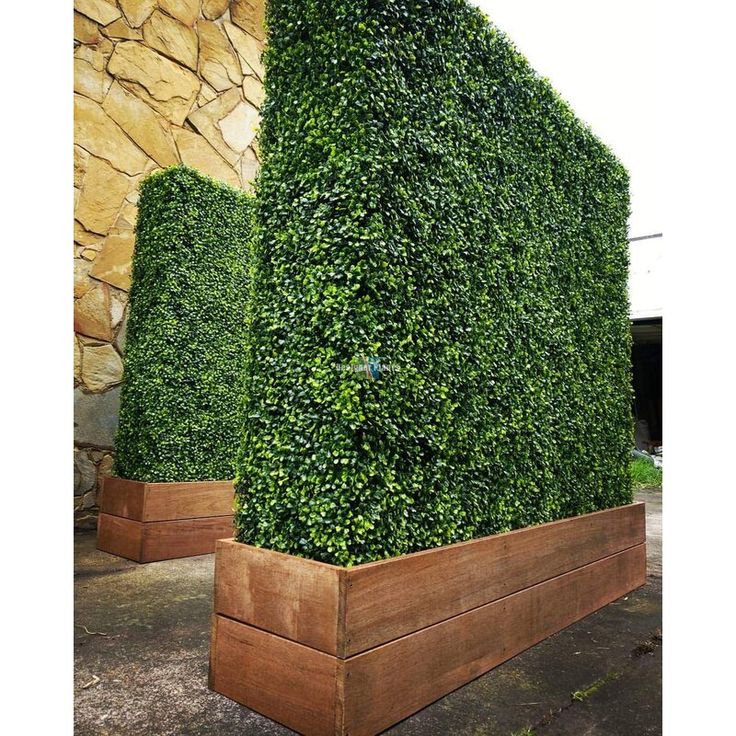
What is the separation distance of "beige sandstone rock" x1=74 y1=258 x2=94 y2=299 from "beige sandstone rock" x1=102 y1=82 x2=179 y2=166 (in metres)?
1.58

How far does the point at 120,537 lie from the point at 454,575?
342 centimetres

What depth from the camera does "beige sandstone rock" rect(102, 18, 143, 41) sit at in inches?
256

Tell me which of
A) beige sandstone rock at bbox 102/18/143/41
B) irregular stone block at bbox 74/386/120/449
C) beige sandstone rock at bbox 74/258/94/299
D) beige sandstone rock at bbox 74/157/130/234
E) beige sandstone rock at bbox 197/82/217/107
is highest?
beige sandstone rock at bbox 102/18/143/41

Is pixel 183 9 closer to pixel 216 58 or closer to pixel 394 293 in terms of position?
pixel 216 58

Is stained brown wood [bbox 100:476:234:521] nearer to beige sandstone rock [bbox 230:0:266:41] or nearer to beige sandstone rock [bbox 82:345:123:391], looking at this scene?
beige sandstone rock [bbox 82:345:123:391]

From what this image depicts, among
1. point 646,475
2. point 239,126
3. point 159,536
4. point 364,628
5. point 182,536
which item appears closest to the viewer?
point 364,628

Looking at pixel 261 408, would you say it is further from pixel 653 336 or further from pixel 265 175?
pixel 653 336

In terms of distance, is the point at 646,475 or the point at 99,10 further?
the point at 646,475

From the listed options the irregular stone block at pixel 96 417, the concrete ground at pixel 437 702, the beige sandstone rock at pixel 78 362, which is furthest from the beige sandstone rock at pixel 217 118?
the concrete ground at pixel 437 702

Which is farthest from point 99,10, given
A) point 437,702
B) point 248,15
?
point 437,702

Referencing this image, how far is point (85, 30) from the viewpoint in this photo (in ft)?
20.6

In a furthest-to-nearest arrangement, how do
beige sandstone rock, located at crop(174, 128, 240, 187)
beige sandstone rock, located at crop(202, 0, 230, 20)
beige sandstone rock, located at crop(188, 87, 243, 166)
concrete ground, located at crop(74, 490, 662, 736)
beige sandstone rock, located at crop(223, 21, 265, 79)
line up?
beige sandstone rock, located at crop(223, 21, 265, 79) → beige sandstone rock, located at crop(202, 0, 230, 20) → beige sandstone rock, located at crop(188, 87, 243, 166) → beige sandstone rock, located at crop(174, 128, 240, 187) → concrete ground, located at crop(74, 490, 662, 736)

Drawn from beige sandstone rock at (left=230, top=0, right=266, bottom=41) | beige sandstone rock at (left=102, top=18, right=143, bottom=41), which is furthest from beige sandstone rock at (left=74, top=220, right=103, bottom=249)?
beige sandstone rock at (left=230, top=0, right=266, bottom=41)
